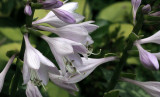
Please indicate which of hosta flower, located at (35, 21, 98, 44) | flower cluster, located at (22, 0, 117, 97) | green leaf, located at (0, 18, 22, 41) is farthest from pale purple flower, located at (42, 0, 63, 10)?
green leaf, located at (0, 18, 22, 41)

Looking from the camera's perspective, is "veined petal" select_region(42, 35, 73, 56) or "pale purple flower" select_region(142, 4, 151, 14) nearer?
"veined petal" select_region(42, 35, 73, 56)

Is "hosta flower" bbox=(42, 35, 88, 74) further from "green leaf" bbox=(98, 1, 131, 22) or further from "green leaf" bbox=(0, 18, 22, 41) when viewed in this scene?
"green leaf" bbox=(98, 1, 131, 22)

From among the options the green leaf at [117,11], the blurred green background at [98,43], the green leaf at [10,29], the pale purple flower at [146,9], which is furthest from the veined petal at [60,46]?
the green leaf at [117,11]

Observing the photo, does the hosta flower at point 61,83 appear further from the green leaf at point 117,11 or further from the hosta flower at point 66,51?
the green leaf at point 117,11

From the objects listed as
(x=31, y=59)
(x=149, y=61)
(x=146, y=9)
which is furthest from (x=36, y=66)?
(x=146, y=9)

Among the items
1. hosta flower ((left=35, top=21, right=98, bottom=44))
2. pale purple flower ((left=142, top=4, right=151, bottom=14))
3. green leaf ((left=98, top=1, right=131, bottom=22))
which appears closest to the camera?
hosta flower ((left=35, top=21, right=98, bottom=44))

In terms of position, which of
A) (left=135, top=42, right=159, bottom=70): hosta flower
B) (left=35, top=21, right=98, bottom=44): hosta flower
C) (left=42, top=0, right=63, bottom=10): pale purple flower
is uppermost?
(left=42, top=0, right=63, bottom=10): pale purple flower

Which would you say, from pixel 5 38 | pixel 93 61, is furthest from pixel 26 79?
pixel 5 38
